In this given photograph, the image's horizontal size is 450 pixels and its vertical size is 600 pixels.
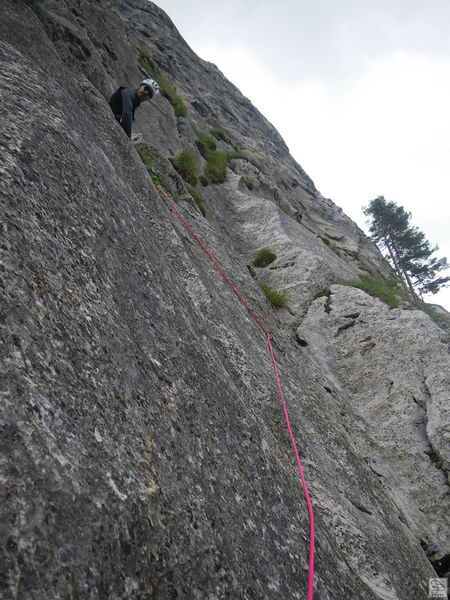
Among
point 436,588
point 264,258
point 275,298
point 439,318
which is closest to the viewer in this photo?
point 436,588

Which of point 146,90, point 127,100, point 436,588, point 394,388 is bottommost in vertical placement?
point 436,588

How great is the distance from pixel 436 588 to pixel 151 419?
17.3 feet

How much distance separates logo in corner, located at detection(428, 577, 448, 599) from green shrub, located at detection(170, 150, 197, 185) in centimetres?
1177

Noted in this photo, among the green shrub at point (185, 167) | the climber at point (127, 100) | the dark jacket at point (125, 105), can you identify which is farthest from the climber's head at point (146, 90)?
the green shrub at point (185, 167)

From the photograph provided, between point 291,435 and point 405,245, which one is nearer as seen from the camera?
point 291,435

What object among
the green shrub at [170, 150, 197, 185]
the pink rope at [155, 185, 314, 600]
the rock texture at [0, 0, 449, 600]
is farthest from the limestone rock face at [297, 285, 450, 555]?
the green shrub at [170, 150, 197, 185]

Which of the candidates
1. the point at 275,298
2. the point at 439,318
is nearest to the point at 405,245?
the point at 439,318

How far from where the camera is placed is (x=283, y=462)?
3605 millimetres

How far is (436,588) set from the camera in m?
4.63

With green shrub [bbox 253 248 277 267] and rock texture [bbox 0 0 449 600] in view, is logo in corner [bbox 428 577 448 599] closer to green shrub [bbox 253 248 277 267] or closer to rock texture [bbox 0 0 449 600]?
rock texture [bbox 0 0 449 600]

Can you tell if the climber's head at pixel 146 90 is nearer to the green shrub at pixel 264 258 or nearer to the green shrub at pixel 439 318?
the green shrub at pixel 264 258

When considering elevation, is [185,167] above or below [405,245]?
below

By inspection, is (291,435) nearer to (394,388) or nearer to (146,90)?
(394,388)

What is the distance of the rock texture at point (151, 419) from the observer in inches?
61.6
